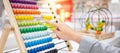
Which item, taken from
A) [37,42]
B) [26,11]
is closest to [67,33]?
[37,42]

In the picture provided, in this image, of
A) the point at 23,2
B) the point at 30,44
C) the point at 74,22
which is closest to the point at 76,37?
the point at 30,44

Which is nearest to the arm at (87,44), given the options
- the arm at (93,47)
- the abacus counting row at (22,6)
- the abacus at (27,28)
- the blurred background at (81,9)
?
the arm at (93,47)

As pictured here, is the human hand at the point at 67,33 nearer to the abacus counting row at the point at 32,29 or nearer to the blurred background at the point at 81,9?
the abacus counting row at the point at 32,29

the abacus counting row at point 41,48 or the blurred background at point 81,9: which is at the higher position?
the blurred background at point 81,9

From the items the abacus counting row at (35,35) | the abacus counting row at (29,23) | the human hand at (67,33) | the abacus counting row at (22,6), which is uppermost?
the abacus counting row at (22,6)

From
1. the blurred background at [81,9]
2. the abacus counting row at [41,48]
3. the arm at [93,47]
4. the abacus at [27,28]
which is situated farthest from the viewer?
the blurred background at [81,9]

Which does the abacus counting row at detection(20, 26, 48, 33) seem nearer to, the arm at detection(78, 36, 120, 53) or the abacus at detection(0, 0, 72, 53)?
the abacus at detection(0, 0, 72, 53)

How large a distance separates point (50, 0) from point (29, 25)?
16.0 inches

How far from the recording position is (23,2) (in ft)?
4.10

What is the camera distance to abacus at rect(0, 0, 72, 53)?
1040mm

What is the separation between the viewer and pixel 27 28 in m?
1.18

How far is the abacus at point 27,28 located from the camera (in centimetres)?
104

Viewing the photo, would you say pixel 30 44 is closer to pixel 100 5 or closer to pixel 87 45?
pixel 87 45

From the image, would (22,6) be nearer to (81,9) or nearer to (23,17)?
(23,17)
